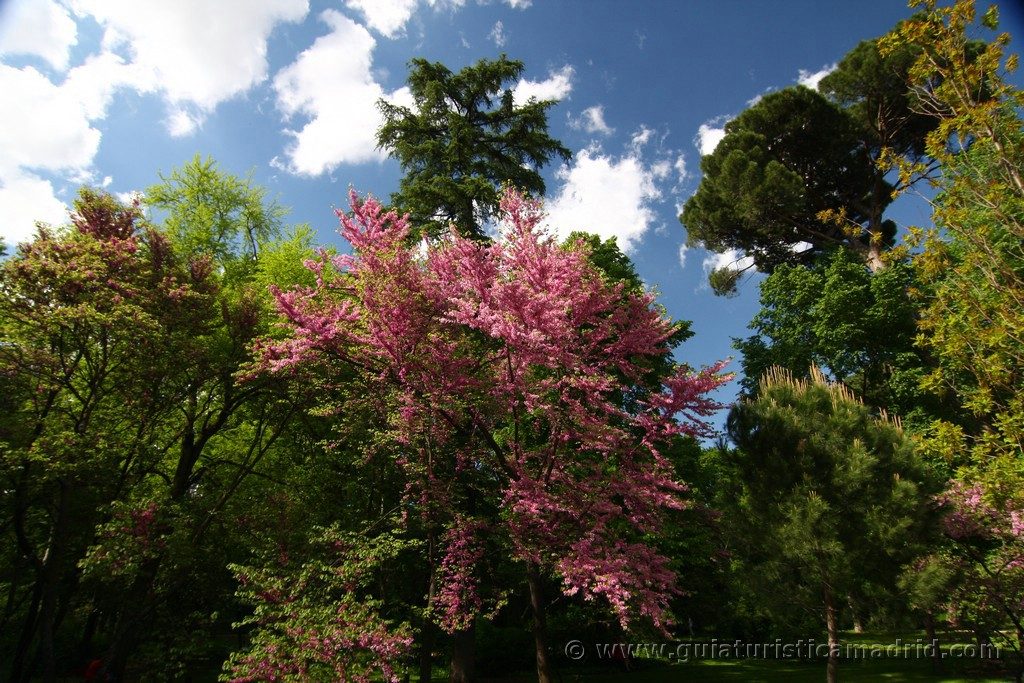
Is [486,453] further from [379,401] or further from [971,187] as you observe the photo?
[971,187]

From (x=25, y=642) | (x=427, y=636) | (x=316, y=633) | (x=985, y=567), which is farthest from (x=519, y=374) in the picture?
(x=25, y=642)

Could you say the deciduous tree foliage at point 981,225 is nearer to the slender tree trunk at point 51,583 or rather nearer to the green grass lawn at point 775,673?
the green grass lawn at point 775,673

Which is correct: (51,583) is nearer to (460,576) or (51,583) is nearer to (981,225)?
(460,576)

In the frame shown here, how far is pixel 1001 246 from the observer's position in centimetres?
1468

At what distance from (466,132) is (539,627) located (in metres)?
14.8

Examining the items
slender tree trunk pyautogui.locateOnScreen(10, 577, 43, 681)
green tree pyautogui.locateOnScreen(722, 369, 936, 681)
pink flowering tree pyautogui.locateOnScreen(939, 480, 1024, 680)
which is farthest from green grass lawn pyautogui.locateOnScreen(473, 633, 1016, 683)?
slender tree trunk pyautogui.locateOnScreen(10, 577, 43, 681)

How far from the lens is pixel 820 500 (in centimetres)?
882

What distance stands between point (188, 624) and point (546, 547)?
7447mm

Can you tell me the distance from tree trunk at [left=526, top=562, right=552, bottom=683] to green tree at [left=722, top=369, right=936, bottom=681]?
4.17 meters

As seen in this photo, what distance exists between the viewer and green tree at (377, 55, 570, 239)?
17.3 m

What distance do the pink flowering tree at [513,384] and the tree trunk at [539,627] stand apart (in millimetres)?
34

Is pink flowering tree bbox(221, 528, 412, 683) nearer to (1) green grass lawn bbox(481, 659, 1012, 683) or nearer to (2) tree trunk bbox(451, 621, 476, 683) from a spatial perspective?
(2) tree trunk bbox(451, 621, 476, 683)

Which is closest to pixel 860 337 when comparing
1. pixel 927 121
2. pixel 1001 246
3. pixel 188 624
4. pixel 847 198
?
pixel 1001 246

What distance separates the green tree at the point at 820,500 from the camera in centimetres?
888
